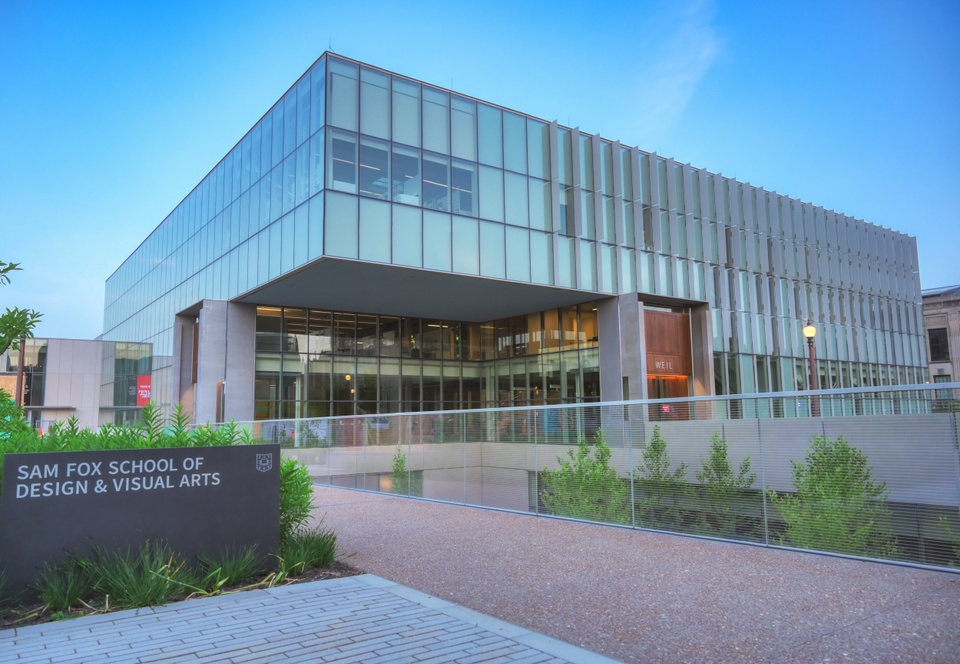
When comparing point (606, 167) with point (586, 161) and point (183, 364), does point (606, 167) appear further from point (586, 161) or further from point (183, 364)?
point (183, 364)

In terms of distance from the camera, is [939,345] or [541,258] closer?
[541,258]

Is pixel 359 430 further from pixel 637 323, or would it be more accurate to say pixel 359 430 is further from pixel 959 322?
pixel 959 322

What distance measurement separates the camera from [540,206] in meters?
29.8

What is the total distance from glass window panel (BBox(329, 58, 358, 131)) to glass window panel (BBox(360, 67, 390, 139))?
12.2 inches

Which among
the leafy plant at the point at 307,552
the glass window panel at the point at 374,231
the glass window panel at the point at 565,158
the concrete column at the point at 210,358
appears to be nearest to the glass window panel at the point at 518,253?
the glass window panel at the point at 565,158

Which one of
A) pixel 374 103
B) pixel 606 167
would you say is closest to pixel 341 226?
pixel 374 103

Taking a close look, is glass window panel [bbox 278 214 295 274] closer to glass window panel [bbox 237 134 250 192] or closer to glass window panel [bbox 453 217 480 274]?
glass window panel [bbox 237 134 250 192]

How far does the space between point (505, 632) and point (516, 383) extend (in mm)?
30933

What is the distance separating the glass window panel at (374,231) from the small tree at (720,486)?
16925mm

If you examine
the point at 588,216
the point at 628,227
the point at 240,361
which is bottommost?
the point at 240,361

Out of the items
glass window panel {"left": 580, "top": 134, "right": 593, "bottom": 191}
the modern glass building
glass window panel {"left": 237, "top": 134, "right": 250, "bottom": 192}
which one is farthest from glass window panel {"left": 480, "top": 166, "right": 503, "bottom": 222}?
glass window panel {"left": 237, "top": 134, "right": 250, "bottom": 192}

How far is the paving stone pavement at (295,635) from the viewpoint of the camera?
5.07 metres

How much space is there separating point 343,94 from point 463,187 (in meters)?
5.60

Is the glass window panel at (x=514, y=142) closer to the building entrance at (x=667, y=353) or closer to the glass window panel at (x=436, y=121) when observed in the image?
the glass window panel at (x=436, y=121)
